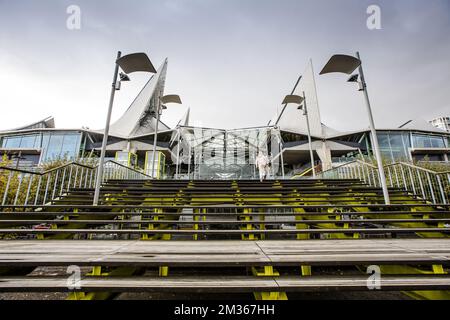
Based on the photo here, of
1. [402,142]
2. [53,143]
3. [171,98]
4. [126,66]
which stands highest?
[402,142]

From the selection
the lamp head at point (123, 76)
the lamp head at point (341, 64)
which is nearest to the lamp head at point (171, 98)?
the lamp head at point (123, 76)

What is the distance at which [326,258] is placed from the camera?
2.05 metres

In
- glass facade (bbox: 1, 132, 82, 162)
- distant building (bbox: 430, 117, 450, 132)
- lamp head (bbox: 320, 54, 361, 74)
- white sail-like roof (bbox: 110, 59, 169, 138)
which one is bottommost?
lamp head (bbox: 320, 54, 361, 74)

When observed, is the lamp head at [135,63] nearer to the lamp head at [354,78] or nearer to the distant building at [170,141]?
the lamp head at [354,78]

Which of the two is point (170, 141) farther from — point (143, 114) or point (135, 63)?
point (135, 63)

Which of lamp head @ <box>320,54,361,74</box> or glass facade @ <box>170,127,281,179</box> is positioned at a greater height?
glass facade @ <box>170,127,281,179</box>

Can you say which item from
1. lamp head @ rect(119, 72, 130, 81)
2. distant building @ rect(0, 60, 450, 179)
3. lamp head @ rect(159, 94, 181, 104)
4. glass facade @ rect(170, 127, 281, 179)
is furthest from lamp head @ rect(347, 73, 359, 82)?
distant building @ rect(0, 60, 450, 179)

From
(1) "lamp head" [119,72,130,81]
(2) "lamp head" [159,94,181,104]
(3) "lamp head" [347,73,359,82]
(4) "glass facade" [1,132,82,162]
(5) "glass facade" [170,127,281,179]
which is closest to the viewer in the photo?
(1) "lamp head" [119,72,130,81]

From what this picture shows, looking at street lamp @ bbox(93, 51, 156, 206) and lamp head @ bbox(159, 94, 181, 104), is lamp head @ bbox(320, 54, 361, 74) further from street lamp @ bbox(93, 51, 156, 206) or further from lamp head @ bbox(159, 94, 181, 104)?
lamp head @ bbox(159, 94, 181, 104)

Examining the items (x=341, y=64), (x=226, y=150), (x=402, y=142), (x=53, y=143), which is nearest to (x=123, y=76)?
(x=341, y=64)
